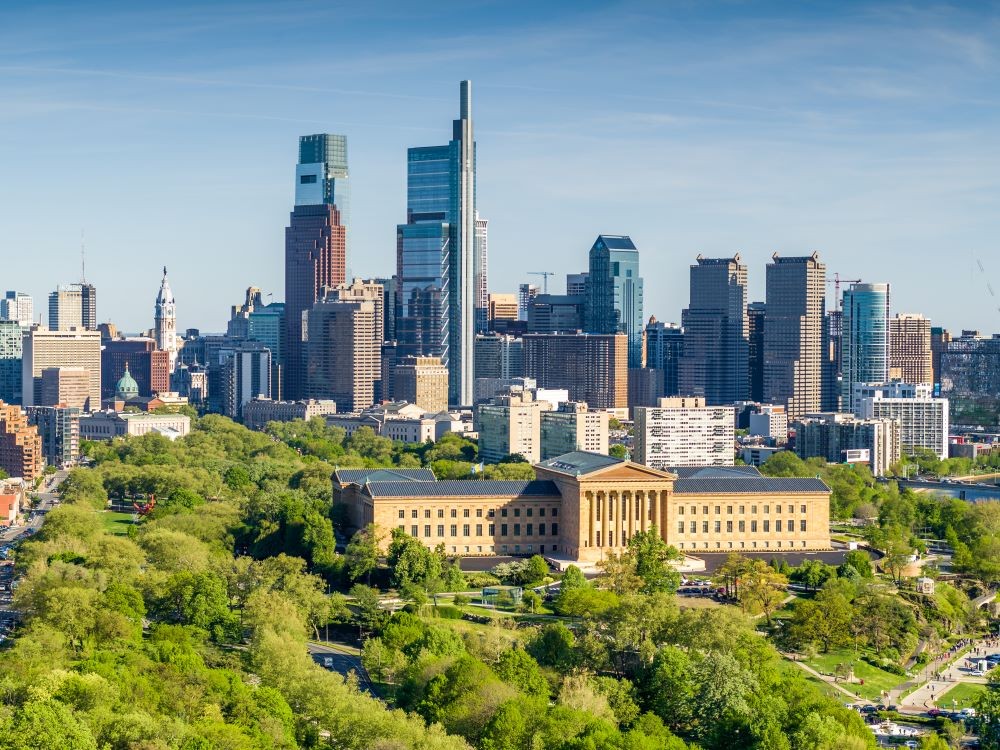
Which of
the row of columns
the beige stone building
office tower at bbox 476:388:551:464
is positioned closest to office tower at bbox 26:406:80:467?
office tower at bbox 476:388:551:464

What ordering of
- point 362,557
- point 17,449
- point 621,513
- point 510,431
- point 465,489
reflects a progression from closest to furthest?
1. point 362,557
2. point 621,513
3. point 465,489
4. point 17,449
5. point 510,431

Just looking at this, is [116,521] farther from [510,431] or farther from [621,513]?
[510,431]

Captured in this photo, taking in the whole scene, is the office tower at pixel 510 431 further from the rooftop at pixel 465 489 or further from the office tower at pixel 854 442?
the rooftop at pixel 465 489

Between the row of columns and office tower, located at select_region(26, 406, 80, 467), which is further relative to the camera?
office tower, located at select_region(26, 406, 80, 467)

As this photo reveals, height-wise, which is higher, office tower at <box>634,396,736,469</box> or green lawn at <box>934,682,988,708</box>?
office tower at <box>634,396,736,469</box>

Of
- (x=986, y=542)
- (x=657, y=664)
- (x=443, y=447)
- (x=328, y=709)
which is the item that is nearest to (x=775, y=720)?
(x=657, y=664)

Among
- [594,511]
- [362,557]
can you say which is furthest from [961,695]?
[362,557]

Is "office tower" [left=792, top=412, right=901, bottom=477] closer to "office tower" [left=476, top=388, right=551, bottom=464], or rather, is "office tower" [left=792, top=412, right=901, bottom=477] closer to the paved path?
"office tower" [left=476, top=388, right=551, bottom=464]

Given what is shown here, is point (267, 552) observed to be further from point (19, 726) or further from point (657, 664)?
point (19, 726)
